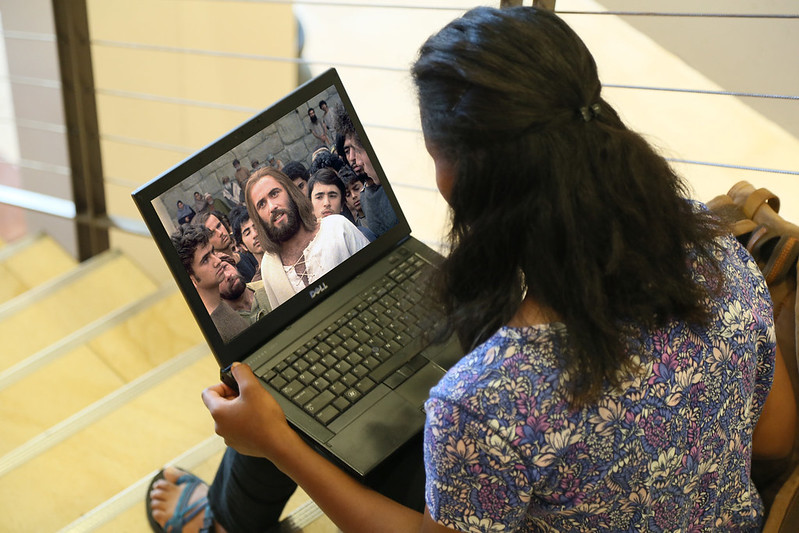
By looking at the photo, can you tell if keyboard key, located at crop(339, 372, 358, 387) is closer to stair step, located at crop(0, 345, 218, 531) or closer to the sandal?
the sandal

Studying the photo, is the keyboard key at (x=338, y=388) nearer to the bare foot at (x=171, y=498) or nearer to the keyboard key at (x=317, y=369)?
the keyboard key at (x=317, y=369)

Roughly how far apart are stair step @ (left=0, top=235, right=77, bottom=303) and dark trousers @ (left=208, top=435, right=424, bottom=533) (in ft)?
3.40

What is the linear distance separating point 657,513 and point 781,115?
2.15 metres

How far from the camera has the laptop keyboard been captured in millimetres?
997

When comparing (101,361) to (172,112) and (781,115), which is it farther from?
(781,115)

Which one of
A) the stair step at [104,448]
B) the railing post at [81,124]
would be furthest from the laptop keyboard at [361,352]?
the railing post at [81,124]

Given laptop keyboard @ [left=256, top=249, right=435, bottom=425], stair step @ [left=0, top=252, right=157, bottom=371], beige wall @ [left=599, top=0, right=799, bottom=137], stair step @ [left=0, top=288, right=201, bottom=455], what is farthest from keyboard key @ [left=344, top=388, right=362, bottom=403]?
beige wall @ [left=599, top=0, right=799, bottom=137]

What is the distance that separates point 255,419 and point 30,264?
4.72 ft

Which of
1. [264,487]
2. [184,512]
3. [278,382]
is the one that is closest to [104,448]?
[184,512]

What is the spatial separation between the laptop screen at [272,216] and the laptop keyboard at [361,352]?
0.05m

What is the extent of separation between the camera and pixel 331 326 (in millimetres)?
1065

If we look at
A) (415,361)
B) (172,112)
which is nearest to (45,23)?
(172,112)

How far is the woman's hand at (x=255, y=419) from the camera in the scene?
0.94m

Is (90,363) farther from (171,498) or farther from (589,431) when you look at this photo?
(589,431)
